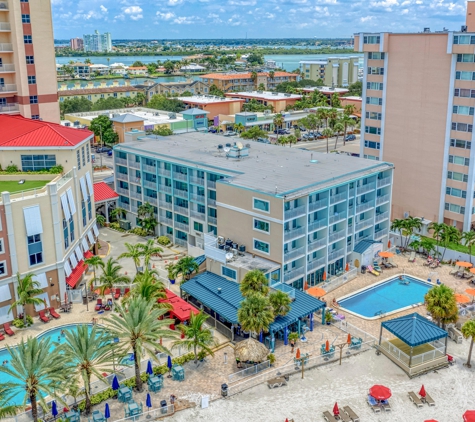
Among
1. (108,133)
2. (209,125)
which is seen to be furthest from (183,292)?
(209,125)

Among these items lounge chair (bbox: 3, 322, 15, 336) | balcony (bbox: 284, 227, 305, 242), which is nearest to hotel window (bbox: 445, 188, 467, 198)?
balcony (bbox: 284, 227, 305, 242)

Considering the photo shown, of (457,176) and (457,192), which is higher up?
(457,176)

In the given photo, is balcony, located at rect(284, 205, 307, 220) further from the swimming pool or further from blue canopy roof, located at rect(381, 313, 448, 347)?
blue canopy roof, located at rect(381, 313, 448, 347)

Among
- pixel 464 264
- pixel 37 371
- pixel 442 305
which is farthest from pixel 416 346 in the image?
pixel 37 371

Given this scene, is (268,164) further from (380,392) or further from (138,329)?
(380,392)

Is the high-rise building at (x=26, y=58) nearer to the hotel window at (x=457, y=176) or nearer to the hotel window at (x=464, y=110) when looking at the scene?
the hotel window at (x=464, y=110)

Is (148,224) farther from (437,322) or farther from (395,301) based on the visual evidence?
(437,322)
